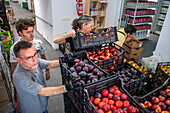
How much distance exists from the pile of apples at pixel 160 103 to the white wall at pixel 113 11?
4.46m

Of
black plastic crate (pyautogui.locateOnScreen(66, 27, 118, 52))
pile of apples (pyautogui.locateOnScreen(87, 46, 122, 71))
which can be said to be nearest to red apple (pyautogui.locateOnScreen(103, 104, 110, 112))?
pile of apples (pyautogui.locateOnScreen(87, 46, 122, 71))

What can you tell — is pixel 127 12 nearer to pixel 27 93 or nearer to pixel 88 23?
pixel 88 23

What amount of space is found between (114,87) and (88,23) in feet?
4.19

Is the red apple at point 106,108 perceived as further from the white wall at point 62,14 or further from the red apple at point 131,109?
the white wall at point 62,14

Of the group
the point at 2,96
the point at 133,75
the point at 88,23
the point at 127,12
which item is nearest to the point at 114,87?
the point at 133,75

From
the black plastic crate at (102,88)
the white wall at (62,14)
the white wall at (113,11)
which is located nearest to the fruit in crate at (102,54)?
the black plastic crate at (102,88)

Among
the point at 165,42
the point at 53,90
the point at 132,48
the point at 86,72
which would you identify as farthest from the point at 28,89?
the point at 165,42

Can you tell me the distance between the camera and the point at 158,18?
291 inches

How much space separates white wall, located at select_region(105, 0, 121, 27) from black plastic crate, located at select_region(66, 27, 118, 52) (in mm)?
3636

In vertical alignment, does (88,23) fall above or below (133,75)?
above

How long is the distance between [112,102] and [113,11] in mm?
4858

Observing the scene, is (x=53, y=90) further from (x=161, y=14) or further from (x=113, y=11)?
(x=161, y=14)

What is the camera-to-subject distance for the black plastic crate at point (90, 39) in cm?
183

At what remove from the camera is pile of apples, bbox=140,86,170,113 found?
4.12 feet
